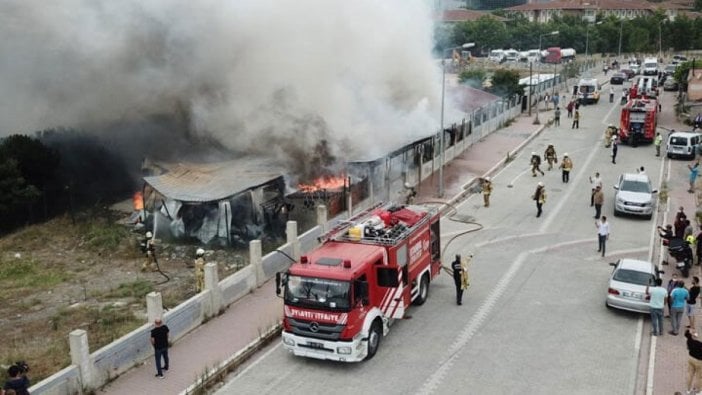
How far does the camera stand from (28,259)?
20.9 m

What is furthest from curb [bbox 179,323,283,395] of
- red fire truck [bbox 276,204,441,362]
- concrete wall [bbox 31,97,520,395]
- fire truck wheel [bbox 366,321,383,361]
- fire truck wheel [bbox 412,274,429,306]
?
fire truck wheel [bbox 412,274,429,306]

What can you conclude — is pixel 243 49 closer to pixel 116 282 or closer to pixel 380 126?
pixel 380 126

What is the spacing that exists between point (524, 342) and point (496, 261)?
511 centimetres

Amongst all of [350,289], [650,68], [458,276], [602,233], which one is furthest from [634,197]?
[650,68]

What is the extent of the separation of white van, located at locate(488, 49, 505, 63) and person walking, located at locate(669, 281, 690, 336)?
239 feet

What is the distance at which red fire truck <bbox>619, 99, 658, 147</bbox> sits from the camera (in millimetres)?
33125

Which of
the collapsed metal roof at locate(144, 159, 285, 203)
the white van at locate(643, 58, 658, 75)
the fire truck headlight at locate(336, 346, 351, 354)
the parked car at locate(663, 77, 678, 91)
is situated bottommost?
the fire truck headlight at locate(336, 346, 351, 354)

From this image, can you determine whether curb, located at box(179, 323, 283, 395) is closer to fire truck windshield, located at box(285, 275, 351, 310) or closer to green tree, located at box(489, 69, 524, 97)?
fire truck windshield, located at box(285, 275, 351, 310)

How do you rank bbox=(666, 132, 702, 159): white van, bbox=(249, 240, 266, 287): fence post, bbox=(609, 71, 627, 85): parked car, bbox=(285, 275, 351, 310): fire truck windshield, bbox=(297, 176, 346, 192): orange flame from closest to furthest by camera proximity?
bbox=(285, 275, 351, 310): fire truck windshield → bbox=(249, 240, 266, 287): fence post → bbox=(297, 176, 346, 192): orange flame → bbox=(666, 132, 702, 159): white van → bbox=(609, 71, 627, 85): parked car

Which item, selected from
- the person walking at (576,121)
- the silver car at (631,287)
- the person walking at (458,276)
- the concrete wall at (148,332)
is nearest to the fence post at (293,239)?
the concrete wall at (148,332)

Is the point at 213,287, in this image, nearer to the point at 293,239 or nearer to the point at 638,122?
the point at 293,239

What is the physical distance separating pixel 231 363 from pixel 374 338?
267 centimetres

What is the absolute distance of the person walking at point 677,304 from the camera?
1353cm

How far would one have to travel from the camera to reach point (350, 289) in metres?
11.9
